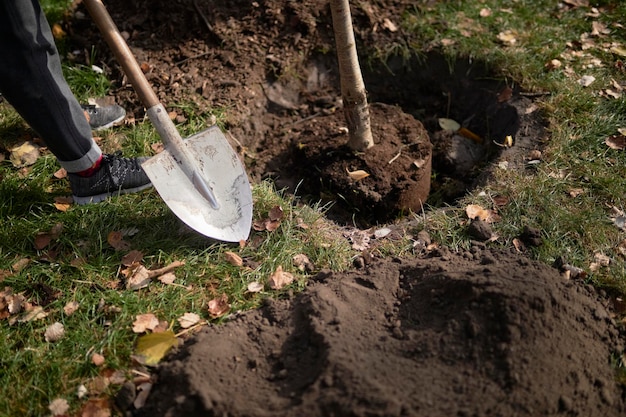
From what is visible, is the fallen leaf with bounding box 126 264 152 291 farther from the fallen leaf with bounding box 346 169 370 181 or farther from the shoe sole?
the fallen leaf with bounding box 346 169 370 181

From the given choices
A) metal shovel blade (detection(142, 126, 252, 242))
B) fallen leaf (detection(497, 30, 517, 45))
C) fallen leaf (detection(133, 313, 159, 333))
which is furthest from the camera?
fallen leaf (detection(497, 30, 517, 45))

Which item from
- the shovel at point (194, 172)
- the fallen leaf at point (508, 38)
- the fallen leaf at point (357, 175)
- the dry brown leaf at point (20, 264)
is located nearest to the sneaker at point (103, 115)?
the shovel at point (194, 172)

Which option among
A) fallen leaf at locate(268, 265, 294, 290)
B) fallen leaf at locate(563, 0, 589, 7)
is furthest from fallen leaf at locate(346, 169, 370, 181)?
fallen leaf at locate(563, 0, 589, 7)

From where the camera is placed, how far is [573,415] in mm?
2002

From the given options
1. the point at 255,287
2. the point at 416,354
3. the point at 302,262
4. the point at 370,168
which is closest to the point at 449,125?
the point at 370,168

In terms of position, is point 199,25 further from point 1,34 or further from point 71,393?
point 71,393

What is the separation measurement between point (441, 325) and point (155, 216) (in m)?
1.66

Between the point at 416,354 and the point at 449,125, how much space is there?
2.17 metres

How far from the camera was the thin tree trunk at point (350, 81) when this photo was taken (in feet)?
9.08

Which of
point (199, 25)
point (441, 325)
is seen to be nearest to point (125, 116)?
point (199, 25)

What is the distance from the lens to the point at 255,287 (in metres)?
2.62

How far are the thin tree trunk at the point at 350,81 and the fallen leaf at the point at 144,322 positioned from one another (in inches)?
61.8

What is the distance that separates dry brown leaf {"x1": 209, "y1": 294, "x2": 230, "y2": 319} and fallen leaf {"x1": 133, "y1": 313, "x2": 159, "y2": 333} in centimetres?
26

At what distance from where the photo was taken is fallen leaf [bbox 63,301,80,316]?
2529mm
